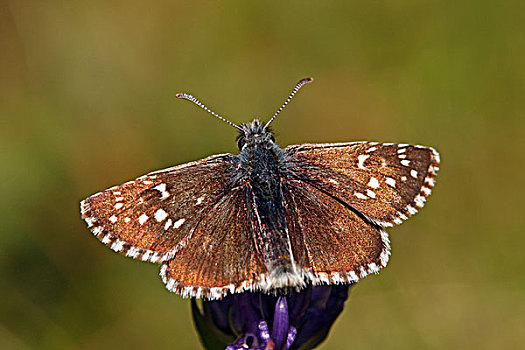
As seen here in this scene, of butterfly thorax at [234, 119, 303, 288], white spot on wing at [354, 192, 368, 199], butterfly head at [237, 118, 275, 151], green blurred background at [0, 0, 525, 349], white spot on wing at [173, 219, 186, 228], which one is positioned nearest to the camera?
butterfly thorax at [234, 119, 303, 288]

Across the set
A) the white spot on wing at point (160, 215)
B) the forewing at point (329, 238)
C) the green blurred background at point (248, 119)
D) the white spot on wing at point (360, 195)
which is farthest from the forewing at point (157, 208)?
the green blurred background at point (248, 119)

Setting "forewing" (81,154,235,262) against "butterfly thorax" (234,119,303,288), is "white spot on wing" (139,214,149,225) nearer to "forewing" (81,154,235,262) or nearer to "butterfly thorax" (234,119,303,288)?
"forewing" (81,154,235,262)

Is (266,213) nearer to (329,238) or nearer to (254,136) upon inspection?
(329,238)

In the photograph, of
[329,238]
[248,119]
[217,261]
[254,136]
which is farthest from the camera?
[248,119]

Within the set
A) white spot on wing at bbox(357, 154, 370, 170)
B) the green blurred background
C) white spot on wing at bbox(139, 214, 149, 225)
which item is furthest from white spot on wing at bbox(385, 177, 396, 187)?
the green blurred background

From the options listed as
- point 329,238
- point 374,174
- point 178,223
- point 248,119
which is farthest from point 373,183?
point 248,119
